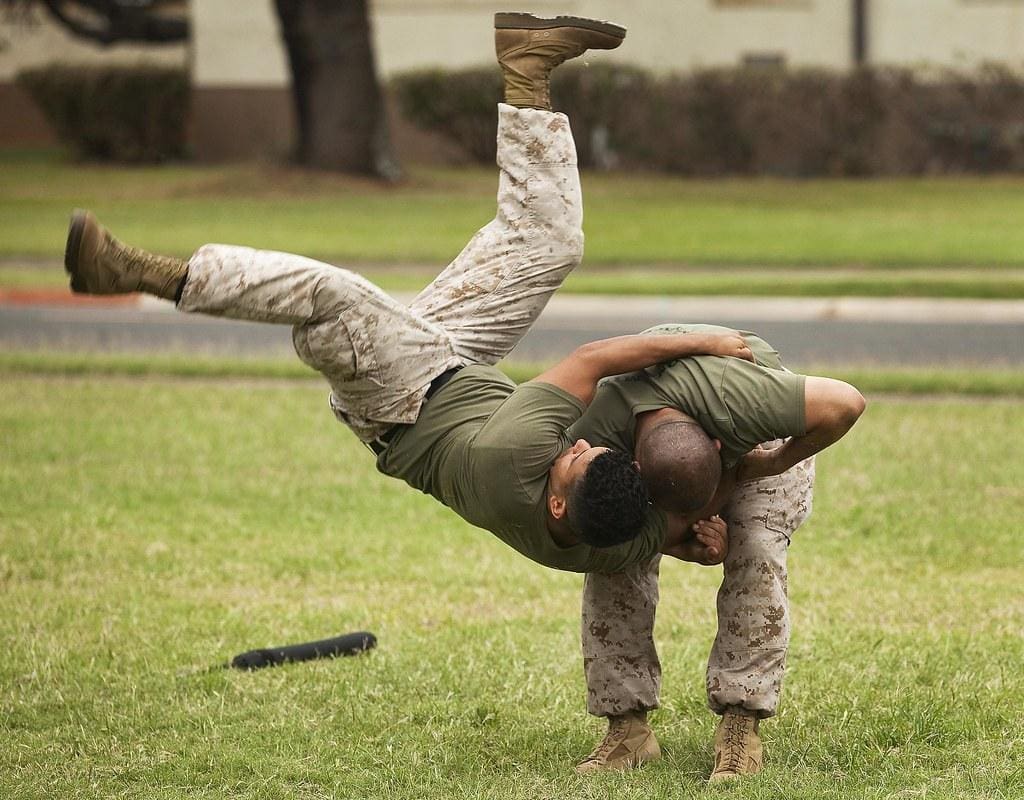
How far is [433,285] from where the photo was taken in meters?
5.09

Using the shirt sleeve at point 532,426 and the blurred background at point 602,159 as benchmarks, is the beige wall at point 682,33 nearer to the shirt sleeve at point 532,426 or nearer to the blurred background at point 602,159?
the blurred background at point 602,159

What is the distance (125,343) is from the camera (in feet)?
45.9

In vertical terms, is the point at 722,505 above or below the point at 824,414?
below

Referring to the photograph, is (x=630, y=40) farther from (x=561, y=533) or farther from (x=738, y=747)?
(x=561, y=533)

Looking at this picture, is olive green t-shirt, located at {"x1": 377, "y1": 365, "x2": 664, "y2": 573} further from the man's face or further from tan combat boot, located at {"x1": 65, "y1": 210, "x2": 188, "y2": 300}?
tan combat boot, located at {"x1": 65, "y1": 210, "x2": 188, "y2": 300}

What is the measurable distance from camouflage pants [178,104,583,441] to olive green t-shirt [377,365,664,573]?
108 millimetres

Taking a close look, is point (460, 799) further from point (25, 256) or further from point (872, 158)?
point (872, 158)

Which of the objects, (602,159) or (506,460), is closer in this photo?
(506,460)

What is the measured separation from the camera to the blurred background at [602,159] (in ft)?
51.1

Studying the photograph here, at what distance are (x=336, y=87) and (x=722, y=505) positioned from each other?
857 inches

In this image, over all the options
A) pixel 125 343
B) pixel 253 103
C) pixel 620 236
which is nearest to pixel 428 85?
pixel 253 103

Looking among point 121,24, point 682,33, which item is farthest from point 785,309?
point 121,24

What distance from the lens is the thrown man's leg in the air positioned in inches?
179

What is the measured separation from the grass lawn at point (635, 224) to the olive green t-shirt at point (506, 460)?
11.7 meters
